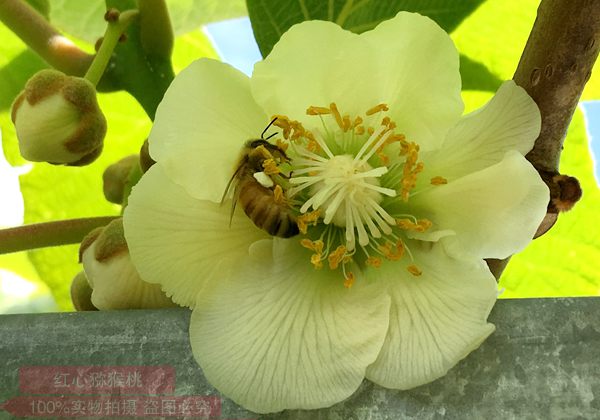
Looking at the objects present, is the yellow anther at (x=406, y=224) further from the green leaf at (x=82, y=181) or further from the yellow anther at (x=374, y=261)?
the green leaf at (x=82, y=181)

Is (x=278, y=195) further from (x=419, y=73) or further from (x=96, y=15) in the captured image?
(x=96, y=15)

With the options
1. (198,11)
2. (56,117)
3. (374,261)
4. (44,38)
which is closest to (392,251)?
(374,261)

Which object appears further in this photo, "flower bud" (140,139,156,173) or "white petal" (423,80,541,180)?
"flower bud" (140,139,156,173)

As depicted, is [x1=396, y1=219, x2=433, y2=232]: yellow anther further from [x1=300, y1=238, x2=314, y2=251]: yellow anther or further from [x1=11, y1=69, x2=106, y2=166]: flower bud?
[x1=11, y1=69, x2=106, y2=166]: flower bud

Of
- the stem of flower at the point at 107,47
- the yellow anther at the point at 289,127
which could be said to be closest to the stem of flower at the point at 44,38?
the stem of flower at the point at 107,47

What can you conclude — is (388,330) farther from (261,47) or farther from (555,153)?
(261,47)

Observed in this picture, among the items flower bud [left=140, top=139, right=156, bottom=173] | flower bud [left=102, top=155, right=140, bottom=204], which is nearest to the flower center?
flower bud [left=140, top=139, right=156, bottom=173]
